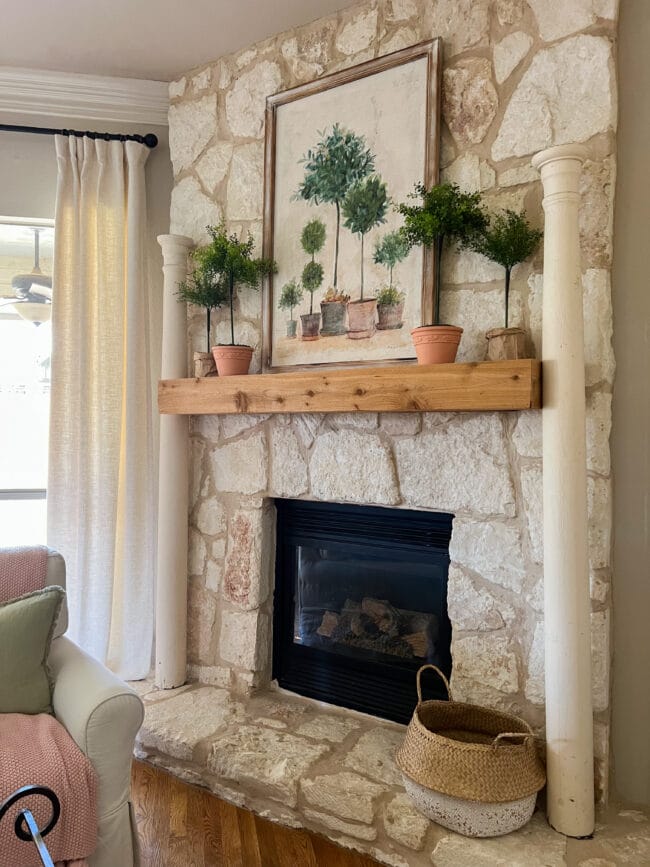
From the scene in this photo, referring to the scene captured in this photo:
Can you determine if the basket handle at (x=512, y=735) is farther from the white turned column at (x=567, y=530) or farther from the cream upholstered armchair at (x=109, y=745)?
the cream upholstered armchair at (x=109, y=745)

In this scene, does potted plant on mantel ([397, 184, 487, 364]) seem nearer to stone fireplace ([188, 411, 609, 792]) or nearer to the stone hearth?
stone fireplace ([188, 411, 609, 792])

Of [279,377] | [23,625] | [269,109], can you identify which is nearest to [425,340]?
[279,377]

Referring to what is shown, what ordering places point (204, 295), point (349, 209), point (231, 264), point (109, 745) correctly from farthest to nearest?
point (204, 295) → point (231, 264) → point (349, 209) → point (109, 745)

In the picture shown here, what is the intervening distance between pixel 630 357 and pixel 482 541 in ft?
2.37

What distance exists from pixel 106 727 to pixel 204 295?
1.62 m

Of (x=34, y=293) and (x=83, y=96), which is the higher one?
(x=83, y=96)

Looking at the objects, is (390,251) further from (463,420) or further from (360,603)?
(360,603)

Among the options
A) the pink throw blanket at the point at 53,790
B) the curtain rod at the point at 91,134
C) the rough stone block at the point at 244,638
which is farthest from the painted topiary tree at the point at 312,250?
the pink throw blanket at the point at 53,790

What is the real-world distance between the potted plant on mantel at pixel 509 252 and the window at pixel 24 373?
217 centimetres

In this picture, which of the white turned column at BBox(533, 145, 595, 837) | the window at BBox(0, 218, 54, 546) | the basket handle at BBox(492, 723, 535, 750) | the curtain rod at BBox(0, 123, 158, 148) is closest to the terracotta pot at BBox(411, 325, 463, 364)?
the white turned column at BBox(533, 145, 595, 837)

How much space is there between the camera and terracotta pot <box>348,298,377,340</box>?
2365 mm

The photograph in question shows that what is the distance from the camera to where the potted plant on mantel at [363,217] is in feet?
7.72

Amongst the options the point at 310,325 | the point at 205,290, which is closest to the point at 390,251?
the point at 310,325

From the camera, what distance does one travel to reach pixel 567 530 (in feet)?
5.99
